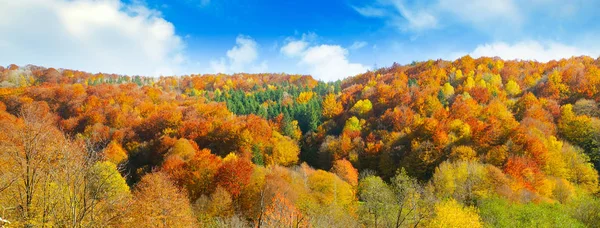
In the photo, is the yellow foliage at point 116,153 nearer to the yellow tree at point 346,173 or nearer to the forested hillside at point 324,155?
the forested hillside at point 324,155

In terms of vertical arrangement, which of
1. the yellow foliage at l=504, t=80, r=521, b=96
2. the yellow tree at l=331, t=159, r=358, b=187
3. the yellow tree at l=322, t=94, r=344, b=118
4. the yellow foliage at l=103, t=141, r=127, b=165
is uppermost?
the yellow foliage at l=504, t=80, r=521, b=96

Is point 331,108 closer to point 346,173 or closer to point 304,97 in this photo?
point 304,97

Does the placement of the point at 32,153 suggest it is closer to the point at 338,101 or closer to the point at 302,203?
the point at 302,203

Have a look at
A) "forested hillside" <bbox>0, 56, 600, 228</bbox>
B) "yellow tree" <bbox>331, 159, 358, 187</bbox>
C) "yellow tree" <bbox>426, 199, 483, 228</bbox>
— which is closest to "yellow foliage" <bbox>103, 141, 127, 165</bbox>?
"forested hillside" <bbox>0, 56, 600, 228</bbox>

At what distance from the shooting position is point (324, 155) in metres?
79.3

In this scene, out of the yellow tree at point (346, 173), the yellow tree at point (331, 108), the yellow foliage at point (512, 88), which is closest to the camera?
the yellow tree at point (346, 173)

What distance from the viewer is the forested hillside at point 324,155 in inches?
450

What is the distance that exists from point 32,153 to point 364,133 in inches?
3198

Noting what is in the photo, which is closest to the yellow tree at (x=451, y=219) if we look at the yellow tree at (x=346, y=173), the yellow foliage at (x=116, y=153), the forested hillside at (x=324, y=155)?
the forested hillside at (x=324, y=155)

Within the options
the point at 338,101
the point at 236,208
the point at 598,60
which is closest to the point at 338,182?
the point at 236,208

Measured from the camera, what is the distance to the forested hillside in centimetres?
1142

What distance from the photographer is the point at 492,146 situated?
60.6 metres

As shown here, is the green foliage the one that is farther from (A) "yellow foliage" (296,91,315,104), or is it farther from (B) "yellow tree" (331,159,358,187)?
(A) "yellow foliage" (296,91,315,104)

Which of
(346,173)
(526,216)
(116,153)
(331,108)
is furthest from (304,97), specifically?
(526,216)
